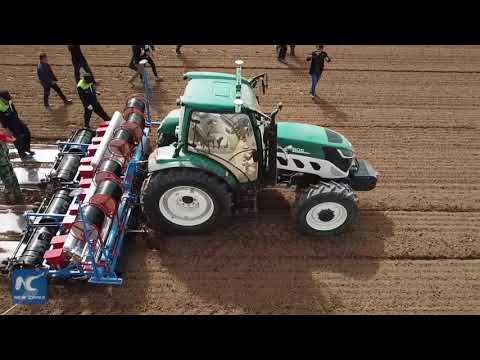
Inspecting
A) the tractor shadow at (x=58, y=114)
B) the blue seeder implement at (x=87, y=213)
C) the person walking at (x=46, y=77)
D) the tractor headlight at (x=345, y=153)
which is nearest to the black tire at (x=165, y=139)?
the blue seeder implement at (x=87, y=213)

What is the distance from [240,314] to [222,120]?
2.32 metres

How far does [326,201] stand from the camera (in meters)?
5.32

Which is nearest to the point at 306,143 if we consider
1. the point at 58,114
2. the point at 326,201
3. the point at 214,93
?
the point at 326,201

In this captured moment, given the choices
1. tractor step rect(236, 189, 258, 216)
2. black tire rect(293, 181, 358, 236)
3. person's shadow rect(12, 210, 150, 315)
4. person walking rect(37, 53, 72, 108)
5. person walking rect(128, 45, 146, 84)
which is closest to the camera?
person's shadow rect(12, 210, 150, 315)

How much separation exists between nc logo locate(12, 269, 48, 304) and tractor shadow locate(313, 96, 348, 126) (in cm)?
585

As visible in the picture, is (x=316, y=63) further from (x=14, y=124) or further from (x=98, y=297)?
(x=98, y=297)

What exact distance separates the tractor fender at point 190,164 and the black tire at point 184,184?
69mm

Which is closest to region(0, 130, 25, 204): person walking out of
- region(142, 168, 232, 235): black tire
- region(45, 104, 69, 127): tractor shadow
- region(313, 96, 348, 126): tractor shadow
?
region(142, 168, 232, 235): black tire

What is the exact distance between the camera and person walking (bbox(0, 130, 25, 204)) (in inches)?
223

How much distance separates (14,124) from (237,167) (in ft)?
12.2

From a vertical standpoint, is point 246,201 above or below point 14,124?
below

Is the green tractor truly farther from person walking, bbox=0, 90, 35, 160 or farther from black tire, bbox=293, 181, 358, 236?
person walking, bbox=0, 90, 35, 160

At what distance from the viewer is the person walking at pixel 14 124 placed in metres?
6.45

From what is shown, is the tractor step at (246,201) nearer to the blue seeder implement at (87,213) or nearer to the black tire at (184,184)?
the black tire at (184,184)
